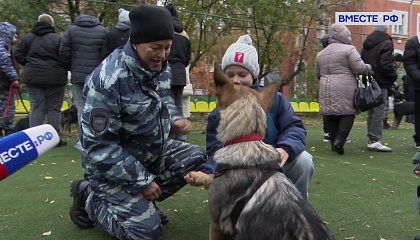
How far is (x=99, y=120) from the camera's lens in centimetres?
329

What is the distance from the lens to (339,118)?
26.0ft

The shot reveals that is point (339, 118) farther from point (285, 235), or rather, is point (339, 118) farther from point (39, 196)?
point (285, 235)

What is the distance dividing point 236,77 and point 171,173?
103cm

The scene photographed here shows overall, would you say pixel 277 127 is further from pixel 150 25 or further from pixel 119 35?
pixel 119 35

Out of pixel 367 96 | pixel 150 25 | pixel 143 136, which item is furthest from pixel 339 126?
pixel 150 25

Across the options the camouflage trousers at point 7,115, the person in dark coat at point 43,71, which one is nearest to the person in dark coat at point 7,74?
the camouflage trousers at point 7,115

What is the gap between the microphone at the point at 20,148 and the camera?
1.52 m

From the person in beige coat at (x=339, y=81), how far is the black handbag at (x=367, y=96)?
0.33 ft

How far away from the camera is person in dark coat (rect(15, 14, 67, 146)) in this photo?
25.1ft

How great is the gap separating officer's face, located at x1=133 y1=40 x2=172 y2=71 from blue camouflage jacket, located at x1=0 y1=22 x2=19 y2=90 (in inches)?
221

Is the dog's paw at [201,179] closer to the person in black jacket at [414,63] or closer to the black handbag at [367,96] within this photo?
the black handbag at [367,96]

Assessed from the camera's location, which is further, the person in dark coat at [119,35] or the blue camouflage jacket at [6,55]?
the blue camouflage jacket at [6,55]

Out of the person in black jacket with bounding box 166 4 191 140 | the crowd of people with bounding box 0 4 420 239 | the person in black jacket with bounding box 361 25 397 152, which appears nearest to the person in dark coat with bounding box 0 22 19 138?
the person in black jacket with bounding box 166 4 191 140

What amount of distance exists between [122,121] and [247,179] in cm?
123
